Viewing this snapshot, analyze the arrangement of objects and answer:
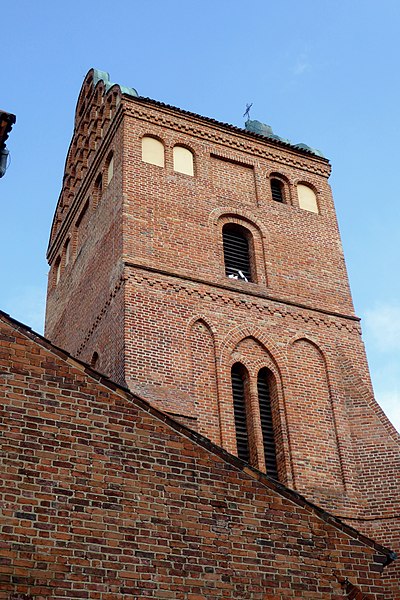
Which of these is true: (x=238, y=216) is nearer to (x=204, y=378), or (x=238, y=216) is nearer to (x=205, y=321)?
(x=205, y=321)

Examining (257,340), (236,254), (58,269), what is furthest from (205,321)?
(58,269)

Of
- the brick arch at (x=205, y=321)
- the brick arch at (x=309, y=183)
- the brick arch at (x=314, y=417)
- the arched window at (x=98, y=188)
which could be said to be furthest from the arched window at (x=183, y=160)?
the brick arch at (x=314, y=417)

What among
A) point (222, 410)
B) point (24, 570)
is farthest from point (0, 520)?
point (222, 410)

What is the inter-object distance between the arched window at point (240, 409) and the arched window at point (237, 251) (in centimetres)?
232

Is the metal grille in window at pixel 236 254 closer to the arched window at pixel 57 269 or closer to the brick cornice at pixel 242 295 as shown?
the brick cornice at pixel 242 295

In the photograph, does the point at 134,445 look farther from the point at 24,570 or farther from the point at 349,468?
the point at 349,468

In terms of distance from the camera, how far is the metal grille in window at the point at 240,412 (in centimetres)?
1491

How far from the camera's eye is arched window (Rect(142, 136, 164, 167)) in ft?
58.4

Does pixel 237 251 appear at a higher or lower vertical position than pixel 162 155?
lower

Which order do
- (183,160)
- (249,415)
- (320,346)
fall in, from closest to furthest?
(249,415) < (320,346) < (183,160)

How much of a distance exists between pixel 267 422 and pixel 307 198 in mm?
6749

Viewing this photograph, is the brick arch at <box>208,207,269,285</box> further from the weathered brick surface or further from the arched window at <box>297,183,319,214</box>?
the weathered brick surface

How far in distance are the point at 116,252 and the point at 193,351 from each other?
277 cm

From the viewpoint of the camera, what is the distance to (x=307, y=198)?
65.0 ft
